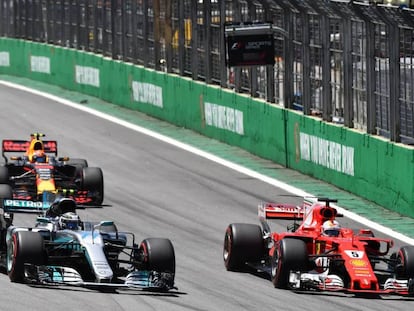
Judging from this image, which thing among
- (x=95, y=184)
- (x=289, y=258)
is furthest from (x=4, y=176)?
(x=289, y=258)

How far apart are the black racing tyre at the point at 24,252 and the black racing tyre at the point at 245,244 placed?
2.72m

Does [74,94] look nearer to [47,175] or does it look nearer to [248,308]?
[47,175]

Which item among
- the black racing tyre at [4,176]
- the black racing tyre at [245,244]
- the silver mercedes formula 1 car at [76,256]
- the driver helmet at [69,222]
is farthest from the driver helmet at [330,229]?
the black racing tyre at [4,176]

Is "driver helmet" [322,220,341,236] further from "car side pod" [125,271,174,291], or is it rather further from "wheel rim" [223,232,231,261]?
"car side pod" [125,271,174,291]

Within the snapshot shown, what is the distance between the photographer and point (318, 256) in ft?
54.4

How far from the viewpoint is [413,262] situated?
54.6ft

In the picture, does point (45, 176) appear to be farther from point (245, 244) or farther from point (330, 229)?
point (330, 229)

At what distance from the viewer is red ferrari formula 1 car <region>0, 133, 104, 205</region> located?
74.8ft

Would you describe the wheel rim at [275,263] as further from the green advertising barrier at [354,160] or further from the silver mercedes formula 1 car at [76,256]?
the green advertising barrier at [354,160]

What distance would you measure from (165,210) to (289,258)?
22.7 feet

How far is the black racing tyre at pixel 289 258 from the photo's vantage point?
16.5m

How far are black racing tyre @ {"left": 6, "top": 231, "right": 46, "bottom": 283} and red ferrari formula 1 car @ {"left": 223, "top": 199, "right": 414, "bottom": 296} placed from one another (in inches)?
108

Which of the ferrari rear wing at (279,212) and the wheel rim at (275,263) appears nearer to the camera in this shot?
the wheel rim at (275,263)

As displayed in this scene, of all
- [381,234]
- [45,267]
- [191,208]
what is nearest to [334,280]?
[45,267]
